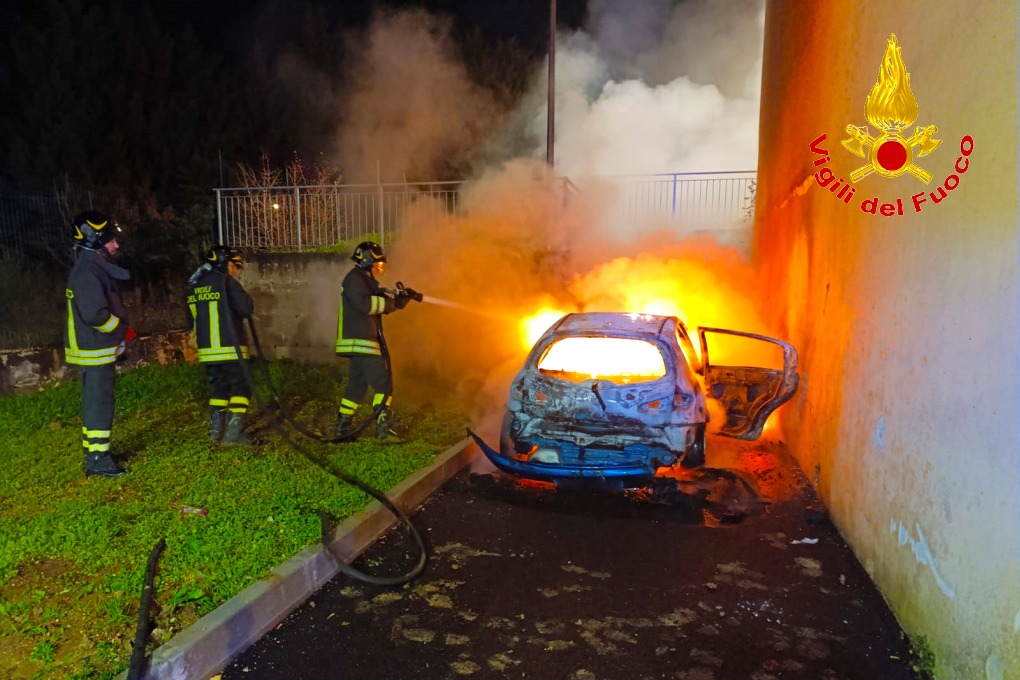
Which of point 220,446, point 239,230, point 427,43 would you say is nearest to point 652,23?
point 427,43

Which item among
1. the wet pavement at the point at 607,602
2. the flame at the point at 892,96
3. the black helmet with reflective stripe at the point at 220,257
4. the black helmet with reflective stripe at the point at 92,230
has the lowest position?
the wet pavement at the point at 607,602

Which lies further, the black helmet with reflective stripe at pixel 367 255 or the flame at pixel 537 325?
the flame at pixel 537 325

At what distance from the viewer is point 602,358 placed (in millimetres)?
6336

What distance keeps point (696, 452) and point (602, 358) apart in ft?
4.14

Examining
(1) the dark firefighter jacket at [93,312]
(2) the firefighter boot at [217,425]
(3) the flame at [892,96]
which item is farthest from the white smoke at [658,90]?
(1) the dark firefighter jacket at [93,312]

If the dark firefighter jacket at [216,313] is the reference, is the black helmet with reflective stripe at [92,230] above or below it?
above

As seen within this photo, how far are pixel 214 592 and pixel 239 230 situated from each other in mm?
10675

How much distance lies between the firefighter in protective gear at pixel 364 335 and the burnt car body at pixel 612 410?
1539mm

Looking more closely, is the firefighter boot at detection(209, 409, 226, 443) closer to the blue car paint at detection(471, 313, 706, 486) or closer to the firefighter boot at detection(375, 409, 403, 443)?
the firefighter boot at detection(375, 409, 403, 443)

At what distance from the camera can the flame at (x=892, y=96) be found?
387 centimetres

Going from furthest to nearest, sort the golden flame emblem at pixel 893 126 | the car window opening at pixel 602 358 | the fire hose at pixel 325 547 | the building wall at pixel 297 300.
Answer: the building wall at pixel 297 300 < the car window opening at pixel 602 358 < the golden flame emblem at pixel 893 126 < the fire hose at pixel 325 547

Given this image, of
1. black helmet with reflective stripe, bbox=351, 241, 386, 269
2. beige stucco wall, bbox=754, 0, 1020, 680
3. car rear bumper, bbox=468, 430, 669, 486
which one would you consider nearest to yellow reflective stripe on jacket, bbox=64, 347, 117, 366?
black helmet with reflective stripe, bbox=351, 241, 386, 269

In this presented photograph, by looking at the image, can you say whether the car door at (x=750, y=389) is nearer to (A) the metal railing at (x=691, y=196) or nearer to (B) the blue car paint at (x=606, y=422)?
(B) the blue car paint at (x=606, y=422)

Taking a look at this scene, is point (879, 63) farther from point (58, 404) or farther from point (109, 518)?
point (58, 404)
